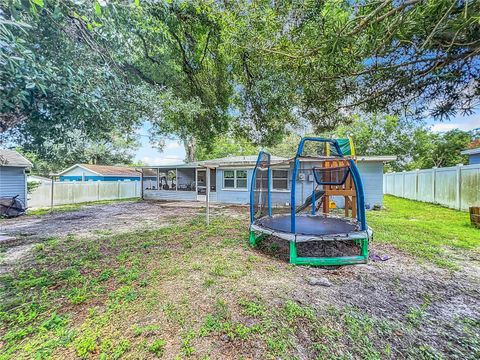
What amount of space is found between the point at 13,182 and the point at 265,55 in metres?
12.8

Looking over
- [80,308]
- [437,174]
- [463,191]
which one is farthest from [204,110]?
[437,174]

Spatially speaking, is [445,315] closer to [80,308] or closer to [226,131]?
[80,308]

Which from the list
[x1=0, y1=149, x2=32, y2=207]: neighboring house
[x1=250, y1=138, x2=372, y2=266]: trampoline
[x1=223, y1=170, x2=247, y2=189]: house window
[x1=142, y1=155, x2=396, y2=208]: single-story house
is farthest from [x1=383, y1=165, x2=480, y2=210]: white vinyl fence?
[x1=0, y1=149, x2=32, y2=207]: neighboring house

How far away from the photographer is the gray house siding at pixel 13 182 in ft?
33.1

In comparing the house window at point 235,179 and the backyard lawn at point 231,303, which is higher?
the house window at point 235,179

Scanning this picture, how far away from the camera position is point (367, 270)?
3818 mm

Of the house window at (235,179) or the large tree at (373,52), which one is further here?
the house window at (235,179)

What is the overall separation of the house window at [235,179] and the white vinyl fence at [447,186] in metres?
9.06

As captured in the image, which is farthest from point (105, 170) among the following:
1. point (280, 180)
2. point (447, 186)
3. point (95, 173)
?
point (447, 186)

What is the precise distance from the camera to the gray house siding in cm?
1009

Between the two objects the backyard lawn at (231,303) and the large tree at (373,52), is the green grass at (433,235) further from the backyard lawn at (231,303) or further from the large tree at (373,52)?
the large tree at (373,52)

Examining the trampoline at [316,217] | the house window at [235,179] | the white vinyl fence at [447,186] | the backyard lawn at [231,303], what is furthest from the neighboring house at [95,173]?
the white vinyl fence at [447,186]

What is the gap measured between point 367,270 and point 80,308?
412 centimetres

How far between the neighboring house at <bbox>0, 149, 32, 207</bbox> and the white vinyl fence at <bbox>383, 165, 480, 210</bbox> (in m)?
Answer: 18.2
